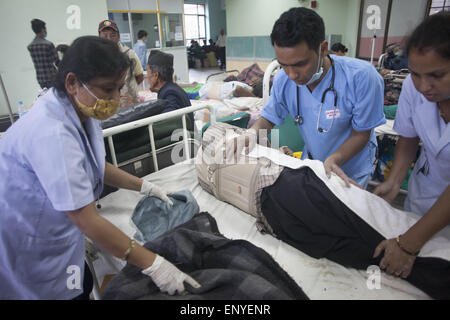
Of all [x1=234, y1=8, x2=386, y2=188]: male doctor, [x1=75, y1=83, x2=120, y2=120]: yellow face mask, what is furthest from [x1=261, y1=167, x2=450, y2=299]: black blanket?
[x1=75, y1=83, x2=120, y2=120]: yellow face mask

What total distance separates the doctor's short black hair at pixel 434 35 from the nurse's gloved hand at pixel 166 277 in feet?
3.59

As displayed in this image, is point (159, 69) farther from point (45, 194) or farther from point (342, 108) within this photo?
point (45, 194)

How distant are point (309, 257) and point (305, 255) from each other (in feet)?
0.07

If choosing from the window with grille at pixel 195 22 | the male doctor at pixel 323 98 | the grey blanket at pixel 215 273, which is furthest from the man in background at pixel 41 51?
the window with grille at pixel 195 22

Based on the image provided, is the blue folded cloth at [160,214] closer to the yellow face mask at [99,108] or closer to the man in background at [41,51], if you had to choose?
the yellow face mask at [99,108]

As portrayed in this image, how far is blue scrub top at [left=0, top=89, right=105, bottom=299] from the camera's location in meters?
0.90

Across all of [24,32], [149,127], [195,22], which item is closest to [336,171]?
[149,127]

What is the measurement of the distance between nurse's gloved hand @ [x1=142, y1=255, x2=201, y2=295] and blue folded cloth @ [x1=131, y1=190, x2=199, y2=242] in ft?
1.41

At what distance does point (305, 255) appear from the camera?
1304mm

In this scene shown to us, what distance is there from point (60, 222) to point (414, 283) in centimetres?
132

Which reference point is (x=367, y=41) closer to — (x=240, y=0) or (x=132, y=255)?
(x=240, y=0)

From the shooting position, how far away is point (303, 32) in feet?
4.04

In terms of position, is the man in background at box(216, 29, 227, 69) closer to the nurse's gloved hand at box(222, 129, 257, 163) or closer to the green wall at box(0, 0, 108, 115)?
the green wall at box(0, 0, 108, 115)

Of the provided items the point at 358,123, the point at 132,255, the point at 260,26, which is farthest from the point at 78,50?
the point at 260,26
